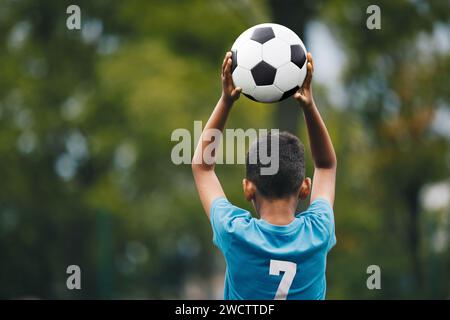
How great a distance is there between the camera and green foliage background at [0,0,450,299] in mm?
16281

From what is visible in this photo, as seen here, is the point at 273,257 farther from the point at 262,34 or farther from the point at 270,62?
the point at 262,34

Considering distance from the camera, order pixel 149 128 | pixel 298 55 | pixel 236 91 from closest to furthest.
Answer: pixel 236 91, pixel 298 55, pixel 149 128

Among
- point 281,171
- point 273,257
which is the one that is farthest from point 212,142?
point 273,257

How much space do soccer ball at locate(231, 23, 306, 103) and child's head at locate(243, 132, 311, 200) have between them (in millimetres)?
896

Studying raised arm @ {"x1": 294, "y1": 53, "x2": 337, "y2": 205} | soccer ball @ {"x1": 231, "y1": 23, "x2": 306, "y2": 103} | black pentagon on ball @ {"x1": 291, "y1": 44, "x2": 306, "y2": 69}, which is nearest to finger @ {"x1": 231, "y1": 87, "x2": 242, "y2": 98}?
raised arm @ {"x1": 294, "y1": 53, "x2": 337, "y2": 205}

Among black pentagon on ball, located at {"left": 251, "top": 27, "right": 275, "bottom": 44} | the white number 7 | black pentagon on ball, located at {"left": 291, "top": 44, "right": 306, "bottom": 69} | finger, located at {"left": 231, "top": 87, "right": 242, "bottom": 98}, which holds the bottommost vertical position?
the white number 7

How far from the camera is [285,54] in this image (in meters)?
4.68

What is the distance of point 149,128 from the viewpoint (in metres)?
18.2

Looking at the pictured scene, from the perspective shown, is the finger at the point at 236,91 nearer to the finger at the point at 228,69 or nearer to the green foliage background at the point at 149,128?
the finger at the point at 228,69

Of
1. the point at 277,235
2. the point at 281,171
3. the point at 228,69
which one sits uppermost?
the point at 228,69

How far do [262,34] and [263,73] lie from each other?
25 centimetres

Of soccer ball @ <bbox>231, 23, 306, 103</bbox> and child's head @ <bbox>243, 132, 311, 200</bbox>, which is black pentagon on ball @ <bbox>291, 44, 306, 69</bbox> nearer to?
soccer ball @ <bbox>231, 23, 306, 103</bbox>

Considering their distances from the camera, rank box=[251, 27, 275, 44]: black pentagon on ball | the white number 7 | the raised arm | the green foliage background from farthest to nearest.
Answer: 1. the green foliage background
2. box=[251, 27, 275, 44]: black pentagon on ball
3. the raised arm
4. the white number 7

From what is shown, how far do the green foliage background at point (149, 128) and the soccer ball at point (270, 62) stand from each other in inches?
425
